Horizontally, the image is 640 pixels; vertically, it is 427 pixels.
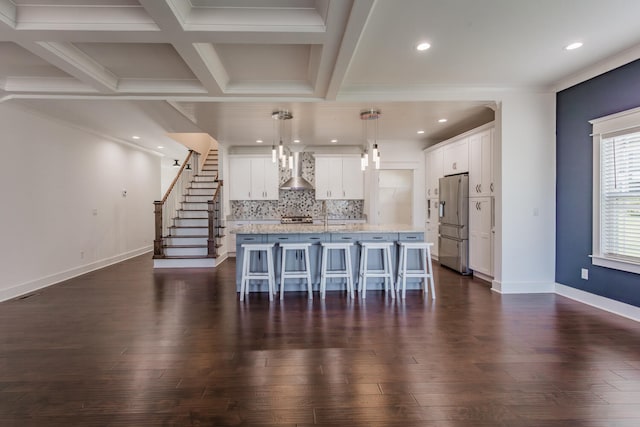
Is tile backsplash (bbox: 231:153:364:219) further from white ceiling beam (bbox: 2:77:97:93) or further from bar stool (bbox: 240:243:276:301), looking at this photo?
white ceiling beam (bbox: 2:77:97:93)

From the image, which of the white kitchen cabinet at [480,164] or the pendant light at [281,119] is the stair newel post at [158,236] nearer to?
the pendant light at [281,119]

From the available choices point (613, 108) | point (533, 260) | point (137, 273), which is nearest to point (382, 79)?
point (613, 108)

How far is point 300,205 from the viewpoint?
8039mm

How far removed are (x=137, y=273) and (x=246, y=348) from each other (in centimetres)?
418

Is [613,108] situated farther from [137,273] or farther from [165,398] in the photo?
[137,273]

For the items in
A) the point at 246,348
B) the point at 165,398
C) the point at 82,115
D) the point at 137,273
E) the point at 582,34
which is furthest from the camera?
the point at 137,273

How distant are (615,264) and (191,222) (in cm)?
728

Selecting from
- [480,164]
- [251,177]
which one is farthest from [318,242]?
[251,177]

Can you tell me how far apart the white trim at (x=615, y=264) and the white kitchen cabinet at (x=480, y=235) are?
4.36 ft

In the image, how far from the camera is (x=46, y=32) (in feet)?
8.60

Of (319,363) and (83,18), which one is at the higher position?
(83,18)

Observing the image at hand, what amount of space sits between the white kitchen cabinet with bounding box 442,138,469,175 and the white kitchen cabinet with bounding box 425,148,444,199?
16cm

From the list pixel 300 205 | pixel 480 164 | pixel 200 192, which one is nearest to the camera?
pixel 480 164

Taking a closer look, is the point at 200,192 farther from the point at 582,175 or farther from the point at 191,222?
the point at 582,175
